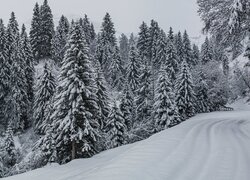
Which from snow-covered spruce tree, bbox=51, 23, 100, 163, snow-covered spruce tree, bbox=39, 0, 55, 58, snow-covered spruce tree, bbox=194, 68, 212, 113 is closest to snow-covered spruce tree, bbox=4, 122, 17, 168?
snow-covered spruce tree, bbox=51, 23, 100, 163

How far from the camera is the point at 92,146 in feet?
73.5

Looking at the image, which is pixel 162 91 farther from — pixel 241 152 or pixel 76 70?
pixel 241 152

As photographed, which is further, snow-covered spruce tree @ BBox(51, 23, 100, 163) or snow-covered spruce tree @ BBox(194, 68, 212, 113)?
snow-covered spruce tree @ BBox(194, 68, 212, 113)

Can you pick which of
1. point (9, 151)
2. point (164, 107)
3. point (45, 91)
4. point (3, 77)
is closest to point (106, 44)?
point (3, 77)

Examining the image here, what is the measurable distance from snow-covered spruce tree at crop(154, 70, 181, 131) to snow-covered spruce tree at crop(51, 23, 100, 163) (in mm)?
13093

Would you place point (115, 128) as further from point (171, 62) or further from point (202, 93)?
point (171, 62)

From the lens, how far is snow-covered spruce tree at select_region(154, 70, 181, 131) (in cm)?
3400

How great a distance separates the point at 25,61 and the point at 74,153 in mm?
32991

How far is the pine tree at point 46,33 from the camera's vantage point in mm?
63156

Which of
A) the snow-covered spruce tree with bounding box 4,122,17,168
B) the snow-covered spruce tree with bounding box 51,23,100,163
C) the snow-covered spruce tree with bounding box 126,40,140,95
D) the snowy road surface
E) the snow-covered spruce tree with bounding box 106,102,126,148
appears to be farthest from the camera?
the snow-covered spruce tree with bounding box 126,40,140,95

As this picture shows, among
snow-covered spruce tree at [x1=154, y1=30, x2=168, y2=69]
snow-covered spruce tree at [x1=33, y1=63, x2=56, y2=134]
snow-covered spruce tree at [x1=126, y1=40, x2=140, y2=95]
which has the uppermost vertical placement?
snow-covered spruce tree at [x1=154, y1=30, x2=168, y2=69]

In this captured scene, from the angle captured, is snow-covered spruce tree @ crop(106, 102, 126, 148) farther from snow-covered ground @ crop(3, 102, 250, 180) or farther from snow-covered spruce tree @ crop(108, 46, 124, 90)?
snow-covered spruce tree @ crop(108, 46, 124, 90)

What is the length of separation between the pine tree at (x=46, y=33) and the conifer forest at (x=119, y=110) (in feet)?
0.81

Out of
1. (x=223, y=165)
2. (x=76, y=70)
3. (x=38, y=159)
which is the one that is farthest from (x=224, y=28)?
(x=38, y=159)
